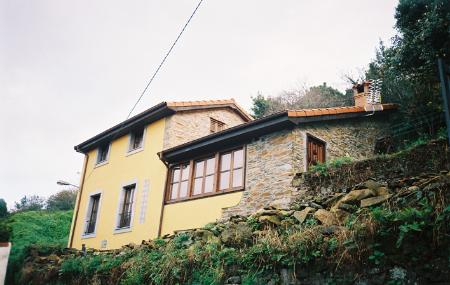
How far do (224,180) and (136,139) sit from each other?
6163 millimetres

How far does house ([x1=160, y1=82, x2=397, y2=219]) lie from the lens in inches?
380

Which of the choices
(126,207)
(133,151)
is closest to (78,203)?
(126,207)

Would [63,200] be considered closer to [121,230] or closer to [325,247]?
[121,230]

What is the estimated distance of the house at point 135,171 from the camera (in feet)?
43.2

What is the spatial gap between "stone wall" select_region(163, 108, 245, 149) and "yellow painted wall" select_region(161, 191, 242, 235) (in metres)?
2.67

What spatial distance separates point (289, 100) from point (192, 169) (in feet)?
48.1

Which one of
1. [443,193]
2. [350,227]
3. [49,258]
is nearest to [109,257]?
[49,258]

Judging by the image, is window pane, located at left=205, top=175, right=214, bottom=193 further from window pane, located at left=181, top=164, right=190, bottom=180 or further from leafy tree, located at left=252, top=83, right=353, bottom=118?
leafy tree, located at left=252, top=83, right=353, bottom=118

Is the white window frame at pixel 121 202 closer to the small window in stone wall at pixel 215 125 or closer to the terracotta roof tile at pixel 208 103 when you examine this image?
the terracotta roof tile at pixel 208 103

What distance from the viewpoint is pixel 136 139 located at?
15.8m

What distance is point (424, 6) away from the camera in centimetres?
1041

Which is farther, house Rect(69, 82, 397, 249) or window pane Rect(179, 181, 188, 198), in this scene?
window pane Rect(179, 181, 188, 198)

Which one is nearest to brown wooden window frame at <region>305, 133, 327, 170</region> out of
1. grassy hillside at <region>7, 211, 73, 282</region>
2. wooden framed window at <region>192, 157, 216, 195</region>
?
wooden framed window at <region>192, 157, 216, 195</region>

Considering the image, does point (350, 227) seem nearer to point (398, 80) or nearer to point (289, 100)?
point (398, 80)
